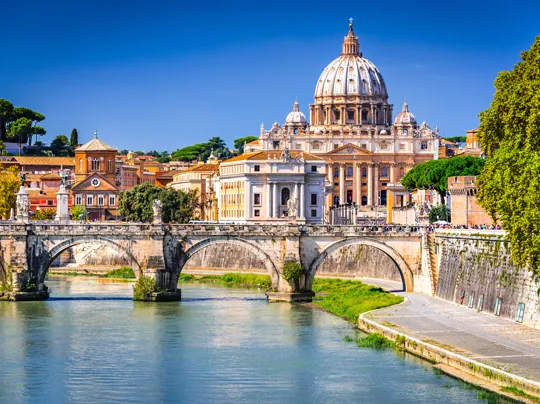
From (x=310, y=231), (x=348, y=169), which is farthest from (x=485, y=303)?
(x=348, y=169)

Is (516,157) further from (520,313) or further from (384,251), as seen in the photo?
(384,251)

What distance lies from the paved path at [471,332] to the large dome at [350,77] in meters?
108

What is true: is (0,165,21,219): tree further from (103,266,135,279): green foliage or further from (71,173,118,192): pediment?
(71,173,118,192): pediment

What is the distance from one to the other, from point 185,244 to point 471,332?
20.8m

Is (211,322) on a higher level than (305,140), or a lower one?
lower

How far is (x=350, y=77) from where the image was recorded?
162 m

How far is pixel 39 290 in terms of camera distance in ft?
201

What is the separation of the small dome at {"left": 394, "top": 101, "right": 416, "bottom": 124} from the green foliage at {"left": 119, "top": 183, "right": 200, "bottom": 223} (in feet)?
184

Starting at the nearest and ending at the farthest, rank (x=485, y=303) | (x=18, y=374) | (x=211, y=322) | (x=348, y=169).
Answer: (x=18, y=374) → (x=485, y=303) → (x=211, y=322) → (x=348, y=169)

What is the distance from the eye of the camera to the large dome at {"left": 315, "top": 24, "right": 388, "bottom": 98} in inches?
6388

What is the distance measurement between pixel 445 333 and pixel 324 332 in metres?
6.82

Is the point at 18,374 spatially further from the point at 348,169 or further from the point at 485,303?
the point at 348,169

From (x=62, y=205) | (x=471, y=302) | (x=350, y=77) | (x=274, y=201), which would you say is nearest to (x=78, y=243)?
(x=62, y=205)

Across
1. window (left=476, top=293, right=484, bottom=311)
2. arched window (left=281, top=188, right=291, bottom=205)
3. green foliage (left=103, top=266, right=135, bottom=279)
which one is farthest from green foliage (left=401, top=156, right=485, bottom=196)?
window (left=476, top=293, right=484, bottom=311)
